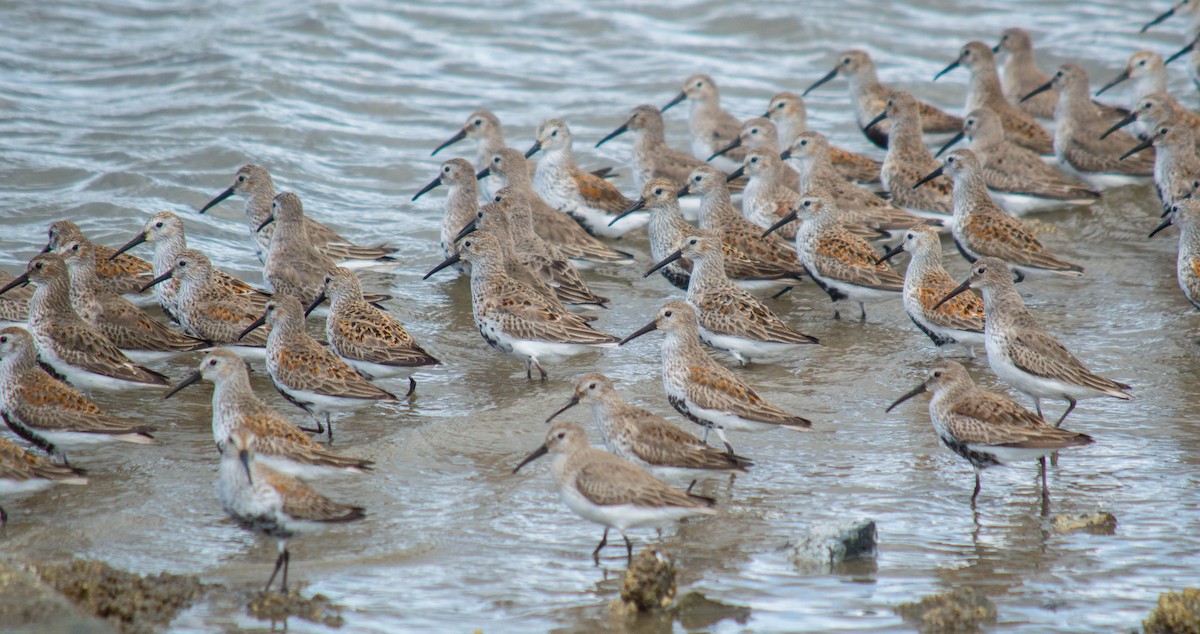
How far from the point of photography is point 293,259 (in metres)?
10.1

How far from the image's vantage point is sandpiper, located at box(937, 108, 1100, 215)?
12.4 metres

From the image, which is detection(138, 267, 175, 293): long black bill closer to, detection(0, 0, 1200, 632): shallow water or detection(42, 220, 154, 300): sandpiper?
detection(42, 220, 154, 300): sandpiper

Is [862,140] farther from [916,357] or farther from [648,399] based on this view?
[648,399]

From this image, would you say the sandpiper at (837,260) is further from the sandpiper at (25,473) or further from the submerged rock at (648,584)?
the sandpiper at (25,473)

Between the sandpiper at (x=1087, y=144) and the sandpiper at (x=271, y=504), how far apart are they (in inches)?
394

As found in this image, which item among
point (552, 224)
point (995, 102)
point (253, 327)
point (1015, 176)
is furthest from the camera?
point (995, 102)

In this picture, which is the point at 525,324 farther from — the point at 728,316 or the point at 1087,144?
the point at 1087,144

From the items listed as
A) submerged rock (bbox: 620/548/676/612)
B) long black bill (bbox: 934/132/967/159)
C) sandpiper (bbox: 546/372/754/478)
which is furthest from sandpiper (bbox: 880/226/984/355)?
submerged rock (bbox: 620/548/676/612)

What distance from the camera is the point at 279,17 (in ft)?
64.4

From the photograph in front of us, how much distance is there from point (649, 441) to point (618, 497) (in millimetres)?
833

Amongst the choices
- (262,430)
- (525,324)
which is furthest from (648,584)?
(525,324)

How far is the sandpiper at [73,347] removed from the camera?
26.4ft

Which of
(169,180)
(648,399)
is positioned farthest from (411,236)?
(648,399)

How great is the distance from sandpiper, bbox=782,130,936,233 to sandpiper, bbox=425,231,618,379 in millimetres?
3303
